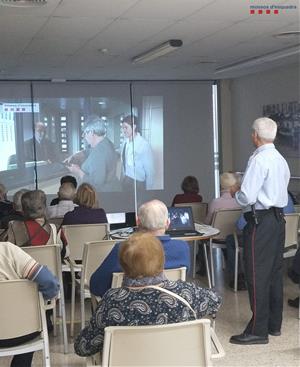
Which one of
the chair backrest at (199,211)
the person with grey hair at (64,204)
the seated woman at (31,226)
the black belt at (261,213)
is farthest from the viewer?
the chair backrest at (199,211)

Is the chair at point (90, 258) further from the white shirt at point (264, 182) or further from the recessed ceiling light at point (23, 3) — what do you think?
the recessed ceiling light at point (23, 3)

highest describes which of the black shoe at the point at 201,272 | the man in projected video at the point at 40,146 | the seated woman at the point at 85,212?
the man in projected video at the point at 40,146

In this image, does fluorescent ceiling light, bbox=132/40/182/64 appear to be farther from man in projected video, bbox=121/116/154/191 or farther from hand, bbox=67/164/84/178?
hand, bbox=67/164/84/178

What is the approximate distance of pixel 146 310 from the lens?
92.8 inches

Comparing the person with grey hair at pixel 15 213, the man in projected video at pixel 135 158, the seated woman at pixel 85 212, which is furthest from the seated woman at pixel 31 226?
the man in projected video at pixel 135 158

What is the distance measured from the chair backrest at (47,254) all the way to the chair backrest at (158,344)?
1712mm

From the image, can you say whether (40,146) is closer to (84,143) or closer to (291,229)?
(84,143)

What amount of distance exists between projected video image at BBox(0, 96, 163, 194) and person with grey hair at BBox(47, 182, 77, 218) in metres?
4.67

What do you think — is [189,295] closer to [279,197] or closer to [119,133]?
[279,197]

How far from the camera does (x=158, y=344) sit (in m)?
2.27

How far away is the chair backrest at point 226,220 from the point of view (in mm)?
6000

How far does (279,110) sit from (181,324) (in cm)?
743

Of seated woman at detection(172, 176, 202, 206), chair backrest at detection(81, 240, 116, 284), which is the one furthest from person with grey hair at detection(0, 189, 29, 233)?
seated woman at detection(172, 176, 202, 206)

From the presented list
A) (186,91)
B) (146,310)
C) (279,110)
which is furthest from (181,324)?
(186,91)
